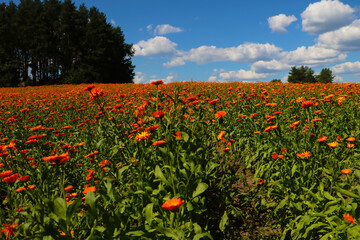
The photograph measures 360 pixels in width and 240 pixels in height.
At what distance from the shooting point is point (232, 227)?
7.65 ft

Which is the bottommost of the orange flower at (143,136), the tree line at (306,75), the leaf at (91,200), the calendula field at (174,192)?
the calendula field at (174,192)

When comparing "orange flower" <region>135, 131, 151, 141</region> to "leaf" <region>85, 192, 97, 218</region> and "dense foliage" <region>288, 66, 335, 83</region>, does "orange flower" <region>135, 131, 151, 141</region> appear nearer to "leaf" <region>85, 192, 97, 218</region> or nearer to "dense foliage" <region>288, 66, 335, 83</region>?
"leaf" <region>85, 192, 97, 218</region>

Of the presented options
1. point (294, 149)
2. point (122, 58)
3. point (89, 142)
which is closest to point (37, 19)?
point (122, 58)

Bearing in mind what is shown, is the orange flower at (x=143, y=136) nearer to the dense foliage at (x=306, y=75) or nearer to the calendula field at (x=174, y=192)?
the calendula field at (x=174, y=192)

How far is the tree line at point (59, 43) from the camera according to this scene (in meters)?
34.4

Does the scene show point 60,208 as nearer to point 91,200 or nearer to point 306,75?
point 91,200

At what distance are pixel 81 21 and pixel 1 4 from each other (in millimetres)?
15016

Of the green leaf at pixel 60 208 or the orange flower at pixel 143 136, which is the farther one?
the orange flower at pixel 143 136

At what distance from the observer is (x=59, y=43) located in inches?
1481

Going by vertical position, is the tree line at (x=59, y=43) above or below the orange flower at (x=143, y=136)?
above

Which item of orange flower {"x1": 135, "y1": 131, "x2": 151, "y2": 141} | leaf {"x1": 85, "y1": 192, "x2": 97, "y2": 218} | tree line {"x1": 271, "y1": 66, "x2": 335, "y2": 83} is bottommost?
leaf {"x1": 85, "y1": 192, "x2": 97, "y2": 218}

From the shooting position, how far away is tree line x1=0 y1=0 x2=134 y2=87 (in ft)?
113

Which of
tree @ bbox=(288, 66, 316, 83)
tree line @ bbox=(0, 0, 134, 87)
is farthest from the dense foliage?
tree line @ bbox=(0, 0, 134, 87)

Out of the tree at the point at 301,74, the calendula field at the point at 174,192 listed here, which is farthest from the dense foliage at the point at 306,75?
the calendula field at the point at 174,192
